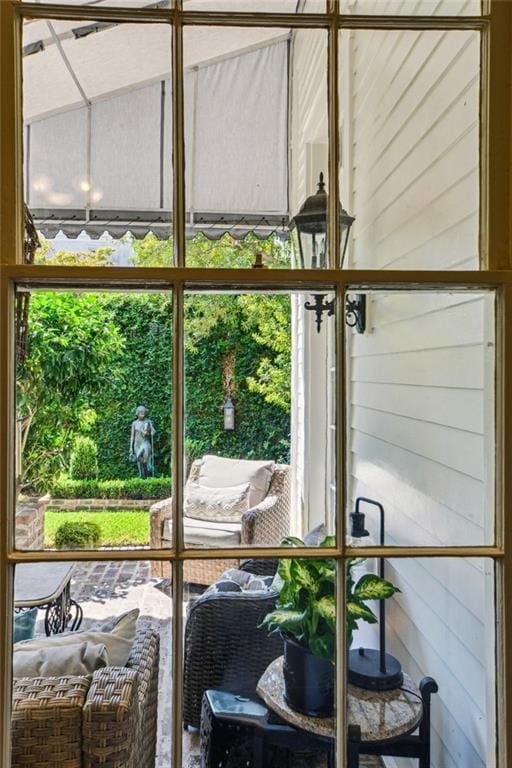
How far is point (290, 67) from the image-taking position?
800 mm

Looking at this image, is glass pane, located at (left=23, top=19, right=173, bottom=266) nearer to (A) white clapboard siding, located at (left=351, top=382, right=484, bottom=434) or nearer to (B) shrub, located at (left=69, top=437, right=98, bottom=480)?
(B) shrub, located at (left=69, top=437, right=98, bottom=480)

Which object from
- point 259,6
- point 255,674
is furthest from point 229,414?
point 259,6

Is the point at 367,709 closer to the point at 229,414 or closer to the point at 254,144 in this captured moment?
the point at 229,414

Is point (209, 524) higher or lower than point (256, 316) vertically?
lower

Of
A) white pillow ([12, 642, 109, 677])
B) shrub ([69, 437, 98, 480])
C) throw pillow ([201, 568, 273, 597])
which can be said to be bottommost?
white pillow ([12, 642, 109, 677])

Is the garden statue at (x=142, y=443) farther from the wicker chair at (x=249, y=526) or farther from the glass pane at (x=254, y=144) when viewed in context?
the glass pane at (x=254, y=144)

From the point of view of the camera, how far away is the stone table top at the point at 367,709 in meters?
0.75

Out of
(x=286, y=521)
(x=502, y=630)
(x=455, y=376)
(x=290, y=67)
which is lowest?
(x=502, y=630)

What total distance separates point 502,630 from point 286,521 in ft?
1.17

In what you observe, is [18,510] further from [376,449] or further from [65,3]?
[65,3]

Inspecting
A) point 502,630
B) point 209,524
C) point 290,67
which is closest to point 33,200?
point 290,67

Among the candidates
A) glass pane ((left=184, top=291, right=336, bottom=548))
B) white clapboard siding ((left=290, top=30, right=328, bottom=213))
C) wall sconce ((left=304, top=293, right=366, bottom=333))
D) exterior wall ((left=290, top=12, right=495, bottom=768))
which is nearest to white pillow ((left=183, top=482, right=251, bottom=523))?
glass pane ((left=184, top=291, right=336, bottom=548))

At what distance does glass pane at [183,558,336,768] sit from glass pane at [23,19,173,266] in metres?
0.53

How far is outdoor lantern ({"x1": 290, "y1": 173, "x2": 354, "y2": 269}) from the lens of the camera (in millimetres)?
780
